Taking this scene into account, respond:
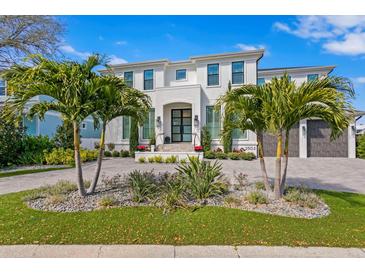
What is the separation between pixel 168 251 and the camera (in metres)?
3.11

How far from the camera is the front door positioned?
690 inches

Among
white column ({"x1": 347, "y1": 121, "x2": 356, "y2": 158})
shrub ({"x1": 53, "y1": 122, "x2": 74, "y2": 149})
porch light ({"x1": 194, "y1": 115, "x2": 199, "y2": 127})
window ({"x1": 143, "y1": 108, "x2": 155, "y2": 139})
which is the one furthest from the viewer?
window ({"x1": 143, "y1": 108, "x2": 155, "y2": 139})

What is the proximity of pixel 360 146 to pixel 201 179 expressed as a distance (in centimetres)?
1567

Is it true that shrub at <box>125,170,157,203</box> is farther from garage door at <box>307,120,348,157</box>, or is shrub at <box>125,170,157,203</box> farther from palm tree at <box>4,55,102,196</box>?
garage door at <box>307,120,348,157</box>

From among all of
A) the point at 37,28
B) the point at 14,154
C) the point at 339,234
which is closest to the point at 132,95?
the point at 339,234

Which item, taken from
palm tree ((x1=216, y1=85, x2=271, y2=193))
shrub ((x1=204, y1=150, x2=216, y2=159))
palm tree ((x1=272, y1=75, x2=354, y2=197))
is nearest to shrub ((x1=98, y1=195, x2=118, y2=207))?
palm tree ((x1=216, y1=85, x2=271, y2=193))

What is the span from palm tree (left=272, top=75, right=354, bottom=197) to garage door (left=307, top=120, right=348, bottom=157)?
41.1 ft

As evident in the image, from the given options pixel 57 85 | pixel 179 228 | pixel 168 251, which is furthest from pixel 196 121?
pixel 168 251

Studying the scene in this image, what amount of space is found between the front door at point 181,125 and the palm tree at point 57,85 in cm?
1279

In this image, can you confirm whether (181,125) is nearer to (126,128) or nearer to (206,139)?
(206,139)

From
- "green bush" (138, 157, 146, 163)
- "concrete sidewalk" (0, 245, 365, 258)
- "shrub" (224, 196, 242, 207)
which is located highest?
"green bush" (138, 157, 146, 163)

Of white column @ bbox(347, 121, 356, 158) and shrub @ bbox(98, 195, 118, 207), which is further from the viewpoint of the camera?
white column @ bbox(347, 121, 356, 158)

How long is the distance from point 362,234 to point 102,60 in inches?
254
